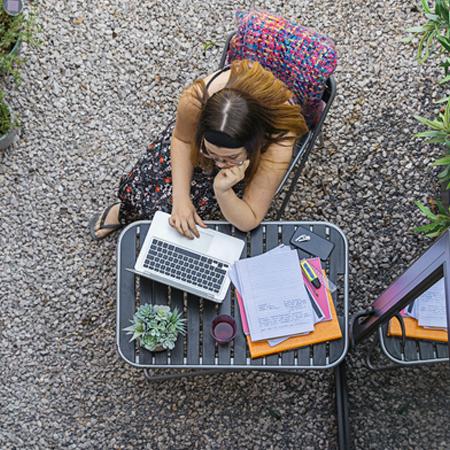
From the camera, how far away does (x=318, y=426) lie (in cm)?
302

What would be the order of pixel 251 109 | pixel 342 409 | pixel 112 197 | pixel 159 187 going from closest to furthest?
pixel 251 109, pixel 159 187, pixel 342 409, pixel 112 197

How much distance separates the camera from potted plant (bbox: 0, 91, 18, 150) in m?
3.09

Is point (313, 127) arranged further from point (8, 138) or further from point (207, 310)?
point (8, 138)

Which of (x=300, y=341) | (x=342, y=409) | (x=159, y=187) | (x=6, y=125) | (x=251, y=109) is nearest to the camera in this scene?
(x=251, y=109)

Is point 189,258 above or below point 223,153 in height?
below

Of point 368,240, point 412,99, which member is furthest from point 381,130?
point 368,240

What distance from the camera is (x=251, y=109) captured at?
2.27 m

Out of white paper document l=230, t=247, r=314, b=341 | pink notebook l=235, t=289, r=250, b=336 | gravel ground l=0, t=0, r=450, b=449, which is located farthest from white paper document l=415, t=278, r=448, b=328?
pink notebook l=235, t=289, r=250, b=336

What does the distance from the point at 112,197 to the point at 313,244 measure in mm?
1166

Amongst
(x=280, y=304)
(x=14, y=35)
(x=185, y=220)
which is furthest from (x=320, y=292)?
(x=14, y=35)

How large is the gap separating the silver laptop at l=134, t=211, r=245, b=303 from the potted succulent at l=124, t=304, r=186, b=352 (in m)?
0.12

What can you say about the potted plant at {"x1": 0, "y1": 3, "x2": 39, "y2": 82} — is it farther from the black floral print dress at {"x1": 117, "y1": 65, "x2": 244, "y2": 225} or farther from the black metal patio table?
the black metal patio table

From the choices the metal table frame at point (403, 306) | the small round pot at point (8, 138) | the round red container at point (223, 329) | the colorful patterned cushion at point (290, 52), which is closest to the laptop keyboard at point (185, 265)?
the round red container at point (223, 329)

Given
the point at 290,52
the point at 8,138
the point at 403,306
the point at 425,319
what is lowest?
the point at 8,138
